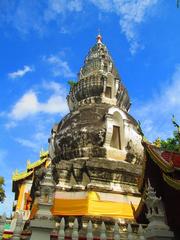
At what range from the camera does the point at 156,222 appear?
6.92 meters

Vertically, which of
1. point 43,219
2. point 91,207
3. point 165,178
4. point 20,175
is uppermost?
point 20,175

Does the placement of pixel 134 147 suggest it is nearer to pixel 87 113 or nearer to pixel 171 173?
pixel 87 113

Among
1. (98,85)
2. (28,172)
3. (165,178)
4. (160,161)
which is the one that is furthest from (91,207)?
(28,172)

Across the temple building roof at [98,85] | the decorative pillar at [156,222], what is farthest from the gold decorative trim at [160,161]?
the temple building roof at [98,85]

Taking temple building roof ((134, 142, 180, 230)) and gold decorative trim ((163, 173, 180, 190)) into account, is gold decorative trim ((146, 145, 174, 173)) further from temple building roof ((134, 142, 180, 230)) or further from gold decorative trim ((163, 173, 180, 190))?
gold decorative trim ((163, 173, 180, 190))

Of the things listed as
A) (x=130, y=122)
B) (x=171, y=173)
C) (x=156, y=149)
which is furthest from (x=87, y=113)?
(x=171, y=173)

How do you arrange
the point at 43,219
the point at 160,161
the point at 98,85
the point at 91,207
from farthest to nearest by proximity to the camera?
the point at 98,85, the point at 91,207, the point at 160,161, the point at 43,219

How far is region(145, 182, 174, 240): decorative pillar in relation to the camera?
6688 millimetres

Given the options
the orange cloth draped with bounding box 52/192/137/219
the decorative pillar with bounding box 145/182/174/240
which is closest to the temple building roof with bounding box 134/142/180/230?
the decorative pillar with bounding box 145/182/174/240

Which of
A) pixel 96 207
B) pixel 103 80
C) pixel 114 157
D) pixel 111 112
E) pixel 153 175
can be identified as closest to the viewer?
pixel 153 175

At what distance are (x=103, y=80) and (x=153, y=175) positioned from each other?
1224 cm

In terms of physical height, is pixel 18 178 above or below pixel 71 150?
above

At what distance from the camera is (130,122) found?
58.2 ft

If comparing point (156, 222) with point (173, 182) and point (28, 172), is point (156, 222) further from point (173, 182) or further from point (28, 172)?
point (28, 172)
